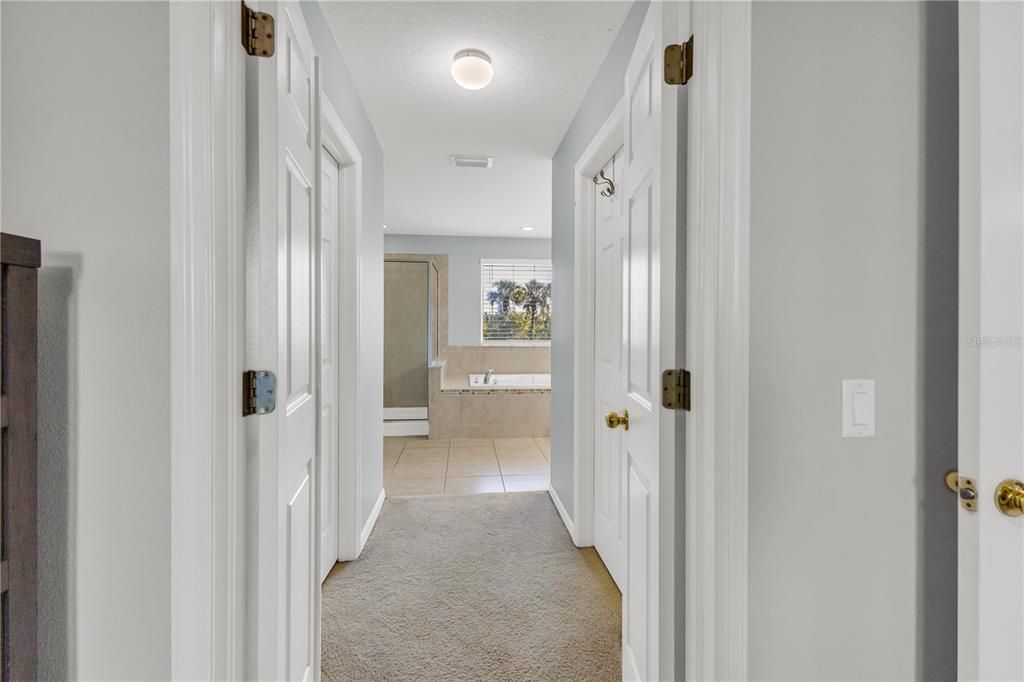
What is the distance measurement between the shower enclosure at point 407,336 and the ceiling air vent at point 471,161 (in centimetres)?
291

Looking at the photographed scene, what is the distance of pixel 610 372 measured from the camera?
2.30 m

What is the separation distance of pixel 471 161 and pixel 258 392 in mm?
2973

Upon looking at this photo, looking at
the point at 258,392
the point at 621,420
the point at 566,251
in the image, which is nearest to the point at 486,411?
the point at 566,251

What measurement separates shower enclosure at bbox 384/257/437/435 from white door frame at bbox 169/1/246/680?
5.35 m

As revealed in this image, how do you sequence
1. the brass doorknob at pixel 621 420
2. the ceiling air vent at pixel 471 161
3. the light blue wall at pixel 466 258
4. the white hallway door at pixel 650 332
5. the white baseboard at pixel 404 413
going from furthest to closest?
the light blue wall at pixel 466 258, the white baseboard at pixel 404 413, the ceiling air vent at pixel 471 161, the brass doorknob at pixel 621 420, the white hallway door at pixel 650 332

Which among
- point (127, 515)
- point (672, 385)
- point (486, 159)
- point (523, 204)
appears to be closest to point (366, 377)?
point (486, 159)

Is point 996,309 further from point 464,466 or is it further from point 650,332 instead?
point 464,466

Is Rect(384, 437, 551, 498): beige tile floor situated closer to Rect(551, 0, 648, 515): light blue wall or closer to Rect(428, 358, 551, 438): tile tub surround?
Answer: Rect(428, 358, 551, 438): tile tub surround

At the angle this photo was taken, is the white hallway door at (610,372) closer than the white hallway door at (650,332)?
No

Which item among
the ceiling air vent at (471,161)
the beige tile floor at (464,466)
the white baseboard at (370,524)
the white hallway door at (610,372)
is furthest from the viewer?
the beige tile floor at (464,466)

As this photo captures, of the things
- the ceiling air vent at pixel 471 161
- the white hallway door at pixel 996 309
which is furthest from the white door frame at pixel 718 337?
the ceiling air vent at pixel 471 161

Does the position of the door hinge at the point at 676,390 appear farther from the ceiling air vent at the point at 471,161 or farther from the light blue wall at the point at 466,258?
the light blue wall at the point at 466,258

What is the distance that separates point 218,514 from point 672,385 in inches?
34.3

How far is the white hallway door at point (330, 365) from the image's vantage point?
238 centimetres
